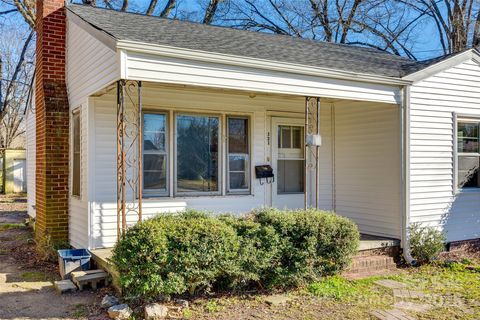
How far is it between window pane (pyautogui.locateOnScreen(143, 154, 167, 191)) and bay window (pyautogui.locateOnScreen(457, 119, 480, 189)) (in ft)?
17.8

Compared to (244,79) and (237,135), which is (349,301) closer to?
(244,79)

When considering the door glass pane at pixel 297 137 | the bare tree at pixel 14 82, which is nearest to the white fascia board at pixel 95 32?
the door glass pane at pixel 297 137

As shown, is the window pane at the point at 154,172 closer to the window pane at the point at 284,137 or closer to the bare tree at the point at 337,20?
the window pane at the point at 284,137

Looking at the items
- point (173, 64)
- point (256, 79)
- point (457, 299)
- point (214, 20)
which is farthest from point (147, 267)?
point (214, 20)

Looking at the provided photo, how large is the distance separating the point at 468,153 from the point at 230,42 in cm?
494

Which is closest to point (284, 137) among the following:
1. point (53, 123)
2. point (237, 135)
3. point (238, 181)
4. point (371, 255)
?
point (237, 135)

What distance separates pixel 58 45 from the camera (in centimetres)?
764

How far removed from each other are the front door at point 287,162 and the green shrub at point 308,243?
2.31 meters

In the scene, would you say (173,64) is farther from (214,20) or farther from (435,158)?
(214,20)

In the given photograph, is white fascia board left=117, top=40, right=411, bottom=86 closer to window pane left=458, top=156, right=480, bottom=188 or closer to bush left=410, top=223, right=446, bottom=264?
window pane left=458, top=156, right=480, bottom=188

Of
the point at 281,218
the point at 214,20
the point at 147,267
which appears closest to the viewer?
the point at 147,267

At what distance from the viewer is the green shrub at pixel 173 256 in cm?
450

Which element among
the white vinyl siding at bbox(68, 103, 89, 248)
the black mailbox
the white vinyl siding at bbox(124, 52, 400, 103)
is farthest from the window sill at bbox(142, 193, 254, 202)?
the white vinyl siding at bbox(124, 52, 400, 103)

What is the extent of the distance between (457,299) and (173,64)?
183 inches
